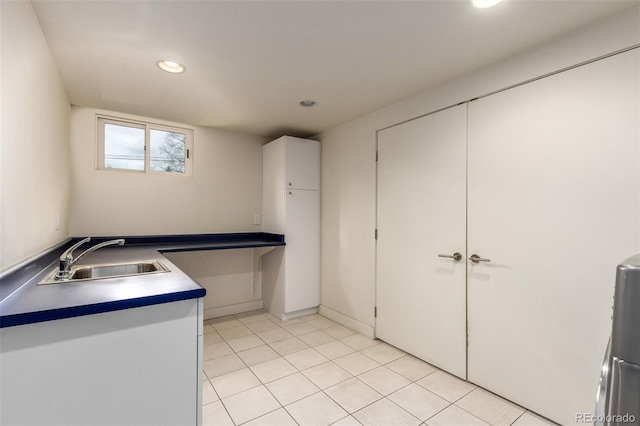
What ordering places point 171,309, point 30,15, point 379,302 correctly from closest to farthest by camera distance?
point 171,309, point 30,15, point 379,302

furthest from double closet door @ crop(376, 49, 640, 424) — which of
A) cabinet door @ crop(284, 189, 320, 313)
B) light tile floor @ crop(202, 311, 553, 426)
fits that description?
cabinet door @ crop(284, 189, 320, 313)

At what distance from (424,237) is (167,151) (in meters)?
2.89

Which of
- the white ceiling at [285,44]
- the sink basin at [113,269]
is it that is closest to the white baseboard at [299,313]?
the sink basin at [113,269]

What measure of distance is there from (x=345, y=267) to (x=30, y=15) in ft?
9.72

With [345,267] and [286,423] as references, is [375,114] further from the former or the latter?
[286,423]

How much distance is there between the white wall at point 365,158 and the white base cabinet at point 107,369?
201cm

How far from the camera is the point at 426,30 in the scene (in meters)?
1.60

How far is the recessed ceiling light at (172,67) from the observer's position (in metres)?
1.96

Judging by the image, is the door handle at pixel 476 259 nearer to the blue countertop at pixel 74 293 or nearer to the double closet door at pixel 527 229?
the double closet door at pixel 527 229

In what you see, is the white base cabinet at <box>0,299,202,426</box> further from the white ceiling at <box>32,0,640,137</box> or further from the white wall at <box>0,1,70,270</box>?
the white ceiling at <box>32,0,640,137</box>

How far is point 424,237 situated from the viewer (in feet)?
7.79

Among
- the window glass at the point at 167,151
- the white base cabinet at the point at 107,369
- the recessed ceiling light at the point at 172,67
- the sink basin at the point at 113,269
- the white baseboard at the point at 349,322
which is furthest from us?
the window glass at the point at 167,151

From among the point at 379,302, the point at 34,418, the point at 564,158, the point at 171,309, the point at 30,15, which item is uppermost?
the point at 30,15

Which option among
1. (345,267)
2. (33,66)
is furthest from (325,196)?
(33,66)
